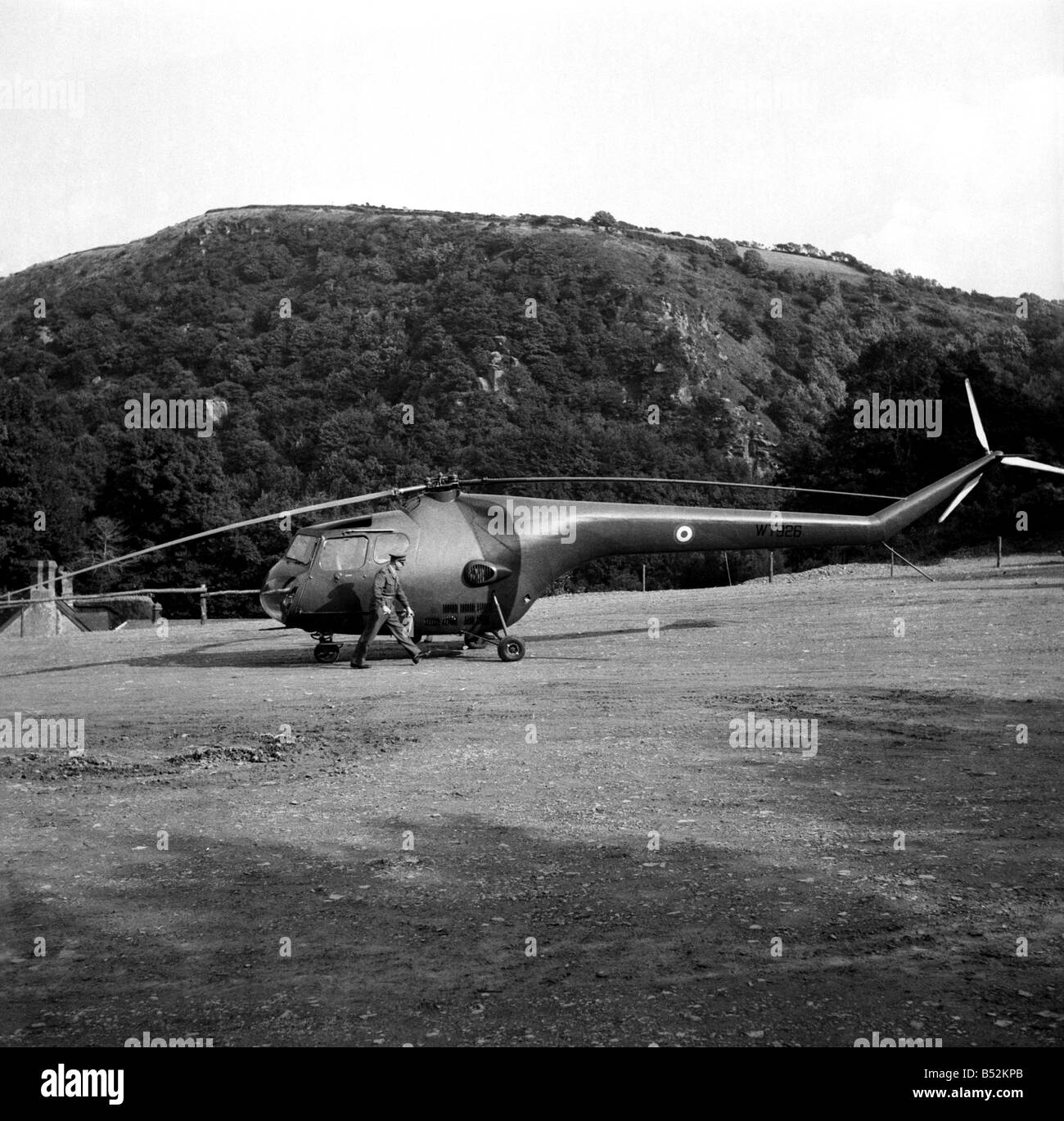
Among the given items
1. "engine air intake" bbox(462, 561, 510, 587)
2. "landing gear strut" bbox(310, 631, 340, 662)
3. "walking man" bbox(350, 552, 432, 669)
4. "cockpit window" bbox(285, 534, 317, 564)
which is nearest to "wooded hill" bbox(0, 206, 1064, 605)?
"landing gear strut" bbox(310, 631, 340, 662)

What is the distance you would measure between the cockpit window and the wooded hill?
29068 mm

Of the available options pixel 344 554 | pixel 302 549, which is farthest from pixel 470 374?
pixel 344 554

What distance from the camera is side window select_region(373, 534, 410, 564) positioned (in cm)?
2030

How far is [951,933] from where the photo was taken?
6.80 metres

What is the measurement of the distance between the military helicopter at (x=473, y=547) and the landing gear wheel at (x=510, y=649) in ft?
0.06

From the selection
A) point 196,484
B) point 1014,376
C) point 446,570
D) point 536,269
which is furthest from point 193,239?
point 446,570

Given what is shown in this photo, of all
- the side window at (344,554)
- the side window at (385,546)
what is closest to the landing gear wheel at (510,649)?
the side window at (385,546)

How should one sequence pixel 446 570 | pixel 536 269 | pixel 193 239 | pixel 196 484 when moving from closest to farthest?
pixel 446 570
pixel 196 484
pixel 536 269
pixel 193 239

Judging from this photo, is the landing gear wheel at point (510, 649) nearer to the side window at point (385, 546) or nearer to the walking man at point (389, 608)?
the walking man at point (389, 608)

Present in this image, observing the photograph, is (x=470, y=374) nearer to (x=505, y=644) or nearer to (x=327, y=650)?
(x=327, y=650)

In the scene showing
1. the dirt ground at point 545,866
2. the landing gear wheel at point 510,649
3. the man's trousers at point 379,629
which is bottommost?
the dirt ground at point 545,866

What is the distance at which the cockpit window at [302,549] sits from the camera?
67.9 ft

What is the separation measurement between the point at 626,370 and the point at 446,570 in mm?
105060
